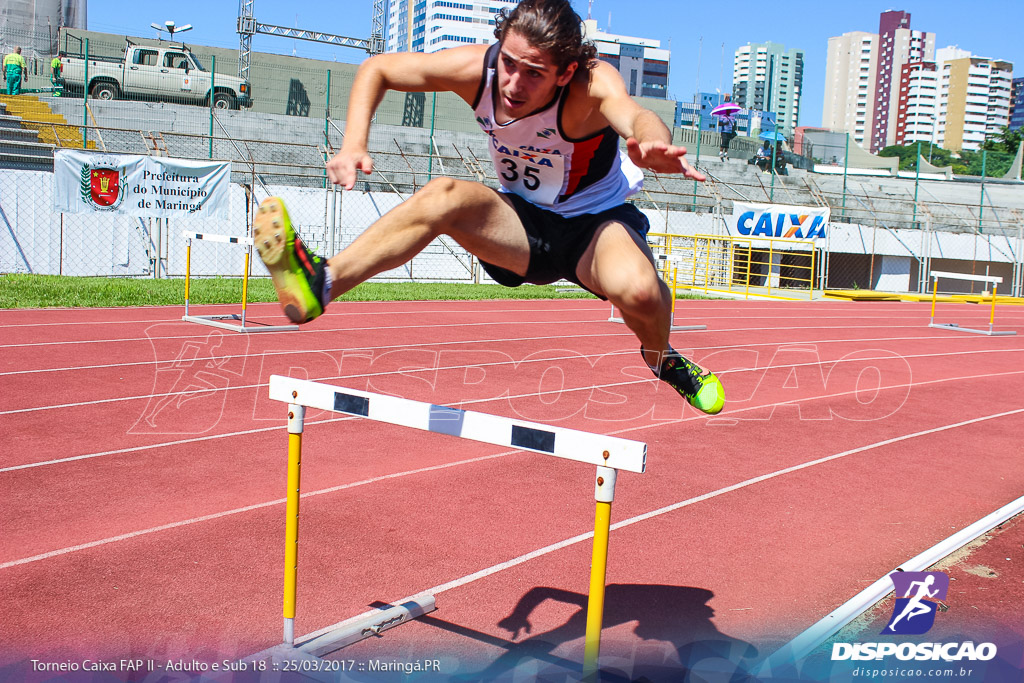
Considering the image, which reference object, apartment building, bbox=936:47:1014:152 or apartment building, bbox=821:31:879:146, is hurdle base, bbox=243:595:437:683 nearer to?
apartment building, bbox=936:47:1014:152

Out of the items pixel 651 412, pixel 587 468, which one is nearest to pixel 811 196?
pixel 651 412

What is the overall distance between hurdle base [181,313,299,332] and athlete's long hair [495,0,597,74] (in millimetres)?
7356

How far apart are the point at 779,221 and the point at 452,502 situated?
1947 cm

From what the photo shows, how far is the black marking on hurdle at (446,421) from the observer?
2.63 meters

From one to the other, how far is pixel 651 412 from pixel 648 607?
153 inches

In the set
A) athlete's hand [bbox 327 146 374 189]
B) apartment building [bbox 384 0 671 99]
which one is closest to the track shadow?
athlete's hand [bbox 327 146 374 189]

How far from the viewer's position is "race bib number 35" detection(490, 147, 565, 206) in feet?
10.3

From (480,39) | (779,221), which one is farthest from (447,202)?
(480,39)

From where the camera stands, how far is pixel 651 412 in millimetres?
7473

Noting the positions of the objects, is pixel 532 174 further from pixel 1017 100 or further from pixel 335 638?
pixel 1017 100

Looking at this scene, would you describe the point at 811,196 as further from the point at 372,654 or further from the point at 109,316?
the point at 372,654

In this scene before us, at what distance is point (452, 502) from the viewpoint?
15.8 feet

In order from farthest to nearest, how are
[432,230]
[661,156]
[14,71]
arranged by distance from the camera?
[14,71], [432,230], [661,156]

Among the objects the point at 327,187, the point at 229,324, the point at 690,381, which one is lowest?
the point at 229,324
